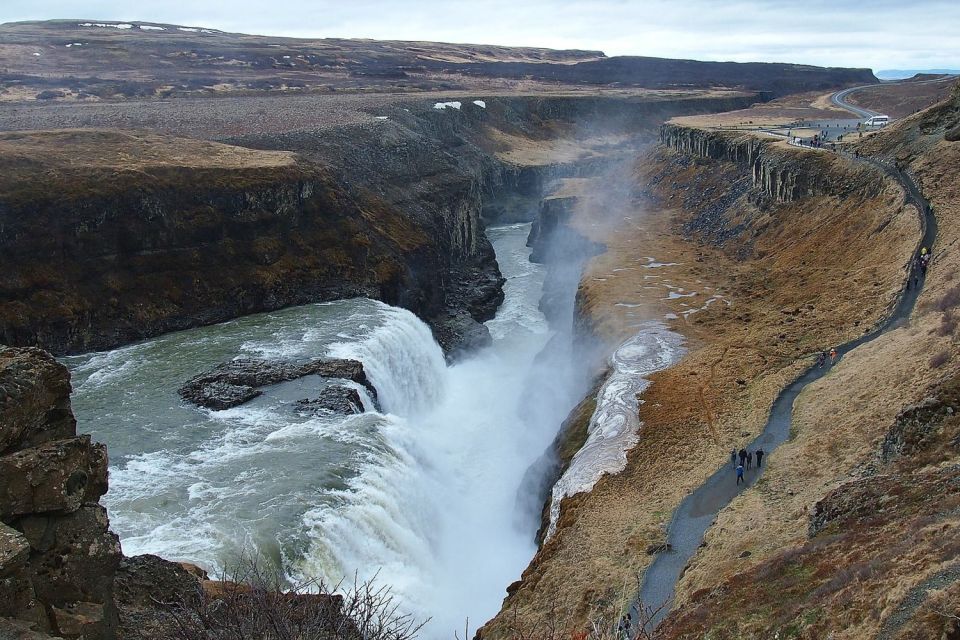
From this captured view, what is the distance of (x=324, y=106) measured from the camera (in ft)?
313

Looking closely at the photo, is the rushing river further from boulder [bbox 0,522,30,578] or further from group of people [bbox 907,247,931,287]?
group of people [bbox 907,247,931,287]

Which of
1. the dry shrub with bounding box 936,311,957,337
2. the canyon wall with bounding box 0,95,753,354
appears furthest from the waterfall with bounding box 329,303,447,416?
the dry shrub with bounding box 936,311,957,337

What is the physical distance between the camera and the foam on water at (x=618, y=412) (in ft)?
108

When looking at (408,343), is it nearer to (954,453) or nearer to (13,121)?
(954,453)

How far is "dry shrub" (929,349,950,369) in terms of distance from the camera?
29.2 metres

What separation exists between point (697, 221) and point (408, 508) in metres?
61.0

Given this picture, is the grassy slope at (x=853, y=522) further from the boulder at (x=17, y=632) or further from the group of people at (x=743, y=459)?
the boulder at (x=17, y=632)

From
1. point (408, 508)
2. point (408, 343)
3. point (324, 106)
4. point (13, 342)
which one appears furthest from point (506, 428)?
point (324, 106)

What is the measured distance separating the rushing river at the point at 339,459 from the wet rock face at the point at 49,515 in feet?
23.5

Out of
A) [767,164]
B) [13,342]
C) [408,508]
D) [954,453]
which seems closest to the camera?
[954,453]

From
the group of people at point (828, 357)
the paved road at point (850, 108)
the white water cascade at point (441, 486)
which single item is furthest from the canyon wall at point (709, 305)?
the paved road at point (850, 108)

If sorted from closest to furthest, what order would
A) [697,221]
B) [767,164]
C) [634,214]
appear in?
[767,164] → [697,221] → [634,214]

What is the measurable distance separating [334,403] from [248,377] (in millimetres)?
5469

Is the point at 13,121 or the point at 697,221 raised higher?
the point at 13,121
